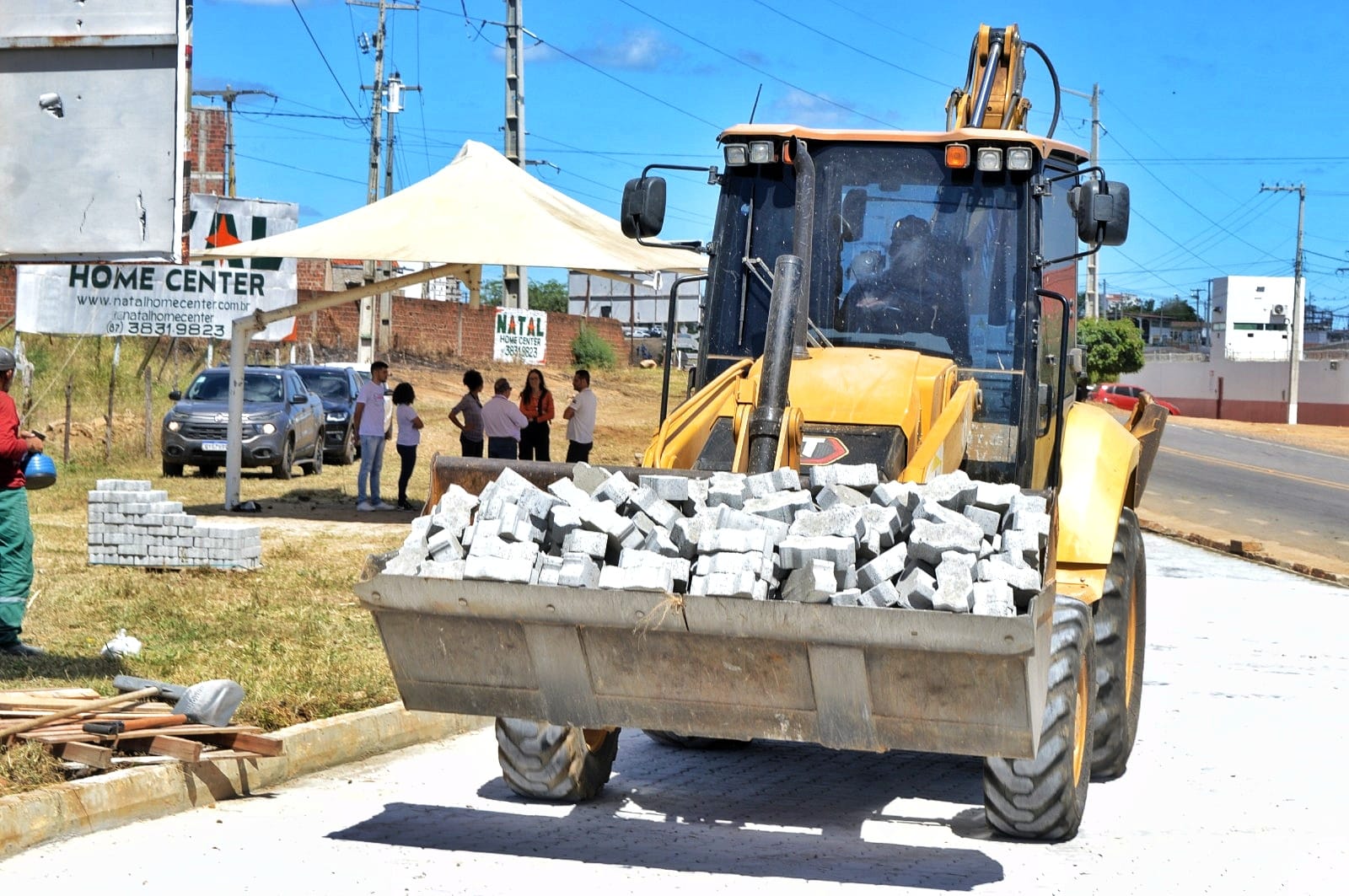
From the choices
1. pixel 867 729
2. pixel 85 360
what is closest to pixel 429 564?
pixel 867 729

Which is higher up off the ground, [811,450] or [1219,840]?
[811,450]

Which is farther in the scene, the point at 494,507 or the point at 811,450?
the point at 811,450

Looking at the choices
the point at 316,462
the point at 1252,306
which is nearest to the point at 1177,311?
the point at 1252,306

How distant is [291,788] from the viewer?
24.8 ft

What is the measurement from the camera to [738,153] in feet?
27.7

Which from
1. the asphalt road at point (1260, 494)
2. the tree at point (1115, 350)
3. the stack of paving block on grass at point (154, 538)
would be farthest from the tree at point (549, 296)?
the stack of paving block on grass at point (154, 538)

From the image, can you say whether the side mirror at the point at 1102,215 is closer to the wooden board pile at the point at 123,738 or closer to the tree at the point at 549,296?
the wooden board pile at the point at 123,738

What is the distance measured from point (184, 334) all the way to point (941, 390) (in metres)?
22.0

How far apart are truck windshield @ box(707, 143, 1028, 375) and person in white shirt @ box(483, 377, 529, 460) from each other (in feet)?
39.0

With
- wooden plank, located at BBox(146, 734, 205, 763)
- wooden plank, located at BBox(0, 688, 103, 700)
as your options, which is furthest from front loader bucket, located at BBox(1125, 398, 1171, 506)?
wooden plank, located at BBox(0, 688, 103, 700)

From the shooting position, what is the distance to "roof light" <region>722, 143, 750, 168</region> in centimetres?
842

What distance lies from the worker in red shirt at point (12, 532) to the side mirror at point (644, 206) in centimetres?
398

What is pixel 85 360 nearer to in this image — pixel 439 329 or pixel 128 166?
pixel 439 329

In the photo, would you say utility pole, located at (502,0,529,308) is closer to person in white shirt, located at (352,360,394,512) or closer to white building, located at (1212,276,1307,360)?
person in white shirt, located at (352,360,394,512)
